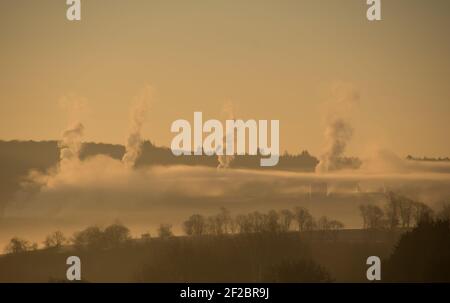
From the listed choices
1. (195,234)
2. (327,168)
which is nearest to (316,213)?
(327,168)

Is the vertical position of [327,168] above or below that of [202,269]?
above

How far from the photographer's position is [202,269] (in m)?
26.8

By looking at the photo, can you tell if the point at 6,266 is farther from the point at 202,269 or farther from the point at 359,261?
the point at 359,261

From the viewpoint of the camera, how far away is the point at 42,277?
25.9m

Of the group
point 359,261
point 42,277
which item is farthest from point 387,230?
point 42,277

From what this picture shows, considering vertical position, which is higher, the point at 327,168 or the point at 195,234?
the point at 327,168

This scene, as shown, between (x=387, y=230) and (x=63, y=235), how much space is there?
9963 mm

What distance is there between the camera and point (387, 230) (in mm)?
27062

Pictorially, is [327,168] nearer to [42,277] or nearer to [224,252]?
[224,252]
